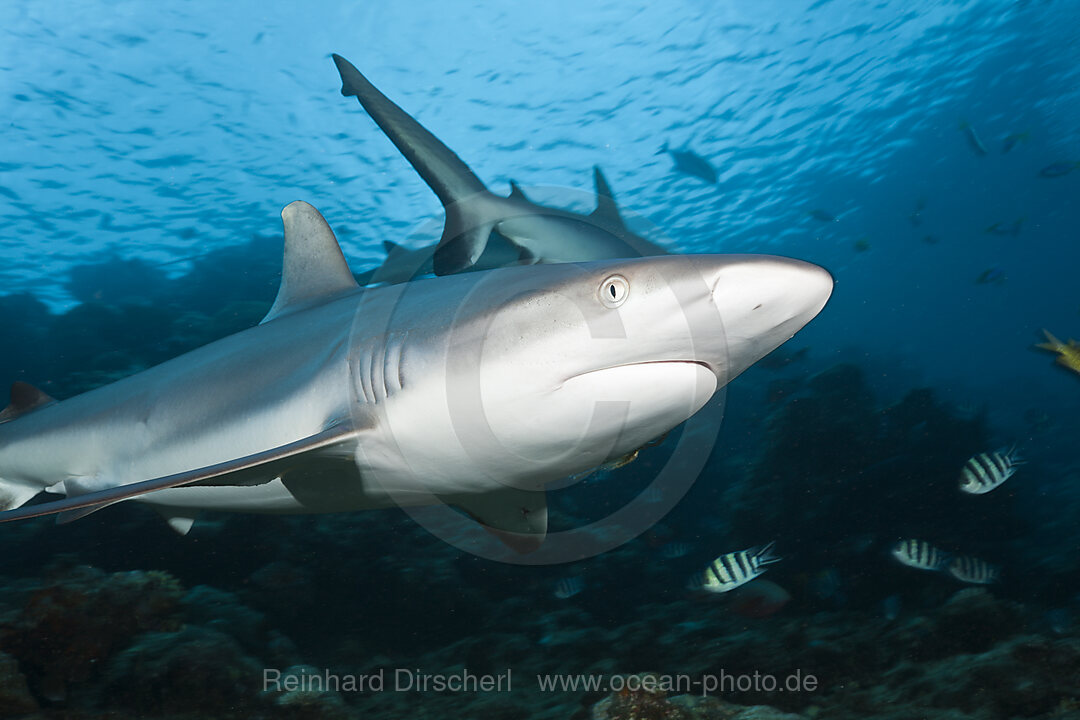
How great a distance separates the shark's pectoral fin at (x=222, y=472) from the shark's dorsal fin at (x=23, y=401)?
2350 mm

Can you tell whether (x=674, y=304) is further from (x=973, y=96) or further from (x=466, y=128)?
(x=973, y=96)

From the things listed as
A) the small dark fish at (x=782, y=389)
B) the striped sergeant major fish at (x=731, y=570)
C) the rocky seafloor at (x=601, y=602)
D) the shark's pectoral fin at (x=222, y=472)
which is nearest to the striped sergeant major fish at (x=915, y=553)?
the rocky seafloor at (x=601, y=602)

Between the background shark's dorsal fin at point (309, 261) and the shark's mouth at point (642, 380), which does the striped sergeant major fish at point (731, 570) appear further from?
the background shark's dorsal fin at point (309, 261)

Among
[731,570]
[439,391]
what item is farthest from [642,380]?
[731,570]

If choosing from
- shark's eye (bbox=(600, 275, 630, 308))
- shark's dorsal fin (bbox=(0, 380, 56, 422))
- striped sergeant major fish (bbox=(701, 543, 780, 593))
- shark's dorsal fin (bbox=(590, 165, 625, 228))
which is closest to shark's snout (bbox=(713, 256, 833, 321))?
shark's eye (bbox=(600, 275, 630, 308))

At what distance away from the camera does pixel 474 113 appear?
1892 cm

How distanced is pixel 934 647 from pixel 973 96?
105 feet

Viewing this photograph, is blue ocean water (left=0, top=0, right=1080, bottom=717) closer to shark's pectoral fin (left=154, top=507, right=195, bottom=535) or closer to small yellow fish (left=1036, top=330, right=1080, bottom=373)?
shark's pectoral fin (left=154, top=507, right=195, bottom=535)

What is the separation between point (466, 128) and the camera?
19.4 meters

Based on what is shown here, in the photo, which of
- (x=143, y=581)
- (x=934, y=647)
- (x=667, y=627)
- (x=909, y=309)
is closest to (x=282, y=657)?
(x=143, y=581)

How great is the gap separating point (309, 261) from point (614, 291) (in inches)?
97.7

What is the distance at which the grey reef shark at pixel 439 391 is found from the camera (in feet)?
5.77

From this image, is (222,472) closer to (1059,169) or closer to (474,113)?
(1059,169)

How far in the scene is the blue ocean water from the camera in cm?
1444
